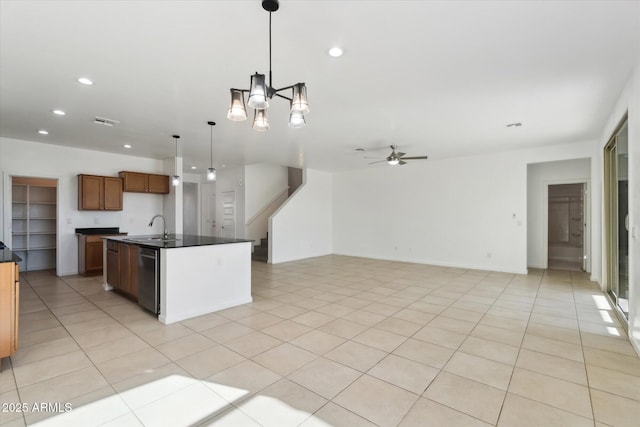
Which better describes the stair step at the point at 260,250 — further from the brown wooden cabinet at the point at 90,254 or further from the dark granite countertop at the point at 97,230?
the brown wooden cabinet at the point at 90,254

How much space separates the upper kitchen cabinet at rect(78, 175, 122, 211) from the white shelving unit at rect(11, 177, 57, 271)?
0.65 m

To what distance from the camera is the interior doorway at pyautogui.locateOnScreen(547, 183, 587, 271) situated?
8.41m

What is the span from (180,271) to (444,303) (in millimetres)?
3679

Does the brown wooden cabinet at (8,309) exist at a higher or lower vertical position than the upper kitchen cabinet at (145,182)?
lower

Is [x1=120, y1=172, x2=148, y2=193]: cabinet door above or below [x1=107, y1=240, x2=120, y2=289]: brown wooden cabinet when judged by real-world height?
above

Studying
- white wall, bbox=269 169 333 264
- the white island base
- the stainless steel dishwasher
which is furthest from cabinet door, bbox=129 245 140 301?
white wall, bbox=269 169 333 264

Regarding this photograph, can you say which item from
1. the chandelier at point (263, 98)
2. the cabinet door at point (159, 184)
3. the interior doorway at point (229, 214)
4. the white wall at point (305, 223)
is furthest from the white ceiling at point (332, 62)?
the interior doorway at point (229, 214)

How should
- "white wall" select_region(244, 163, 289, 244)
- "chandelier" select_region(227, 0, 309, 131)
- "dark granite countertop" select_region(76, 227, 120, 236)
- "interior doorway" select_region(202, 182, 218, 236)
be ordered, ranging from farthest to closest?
1. "interior doorway" select_region(202, 182, 218, 236)
2. "white wall" select_region(244, 163, 289, 244)
3. "dark granite countertop" select_region(76, 227, 120, 236)
4. "chandelier" select_region(227, 0, 309, 131)

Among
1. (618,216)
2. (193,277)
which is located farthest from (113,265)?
(618,216)

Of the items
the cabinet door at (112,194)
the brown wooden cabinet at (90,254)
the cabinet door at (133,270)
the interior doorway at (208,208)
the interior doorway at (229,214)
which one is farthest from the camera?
the interior doorway at (208,208)

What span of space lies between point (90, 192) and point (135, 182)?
0.89 m

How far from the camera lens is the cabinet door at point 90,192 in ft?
21.1

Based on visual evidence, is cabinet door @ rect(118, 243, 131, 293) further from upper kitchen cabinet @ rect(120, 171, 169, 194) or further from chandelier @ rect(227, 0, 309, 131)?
chandelier @ rect(227, 0, 309, 131)

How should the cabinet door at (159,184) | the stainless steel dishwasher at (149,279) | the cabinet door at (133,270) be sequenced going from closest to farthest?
the stainless steel dishwasher at (149,279), the cabinet door at (133,270), the cabinet door at (159,184)
